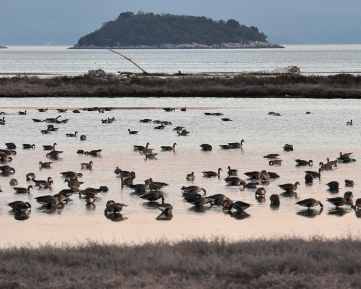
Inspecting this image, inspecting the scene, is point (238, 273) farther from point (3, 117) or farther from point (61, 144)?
point (3, 117)

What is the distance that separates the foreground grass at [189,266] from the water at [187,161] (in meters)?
2.93

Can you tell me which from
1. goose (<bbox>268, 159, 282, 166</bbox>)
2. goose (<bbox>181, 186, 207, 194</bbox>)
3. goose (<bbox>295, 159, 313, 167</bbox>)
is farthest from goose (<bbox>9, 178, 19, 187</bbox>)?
goose (<bbox>295, 159, 313, 167</bbox>)

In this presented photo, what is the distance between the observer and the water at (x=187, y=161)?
16.7m

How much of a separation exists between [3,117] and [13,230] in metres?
25.8

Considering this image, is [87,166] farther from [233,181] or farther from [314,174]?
[314,174]

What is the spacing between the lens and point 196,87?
62531 mm

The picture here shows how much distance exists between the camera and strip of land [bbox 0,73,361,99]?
2382 inches

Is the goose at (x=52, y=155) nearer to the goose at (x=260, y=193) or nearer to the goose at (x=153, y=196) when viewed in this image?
the goose at (x=153, y=196)

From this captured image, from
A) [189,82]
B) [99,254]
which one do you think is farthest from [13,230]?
[189,82]

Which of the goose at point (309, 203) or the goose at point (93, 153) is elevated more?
the goose at point (309, 203)

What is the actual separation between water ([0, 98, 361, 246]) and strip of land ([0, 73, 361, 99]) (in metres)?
6.31

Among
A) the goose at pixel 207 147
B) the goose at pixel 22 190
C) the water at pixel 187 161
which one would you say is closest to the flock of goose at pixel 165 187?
the goose at pixel 22 190

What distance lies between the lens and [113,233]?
16344 mm

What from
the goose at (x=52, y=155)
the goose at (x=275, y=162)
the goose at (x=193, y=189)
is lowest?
the goose at (x=52, y=155)
